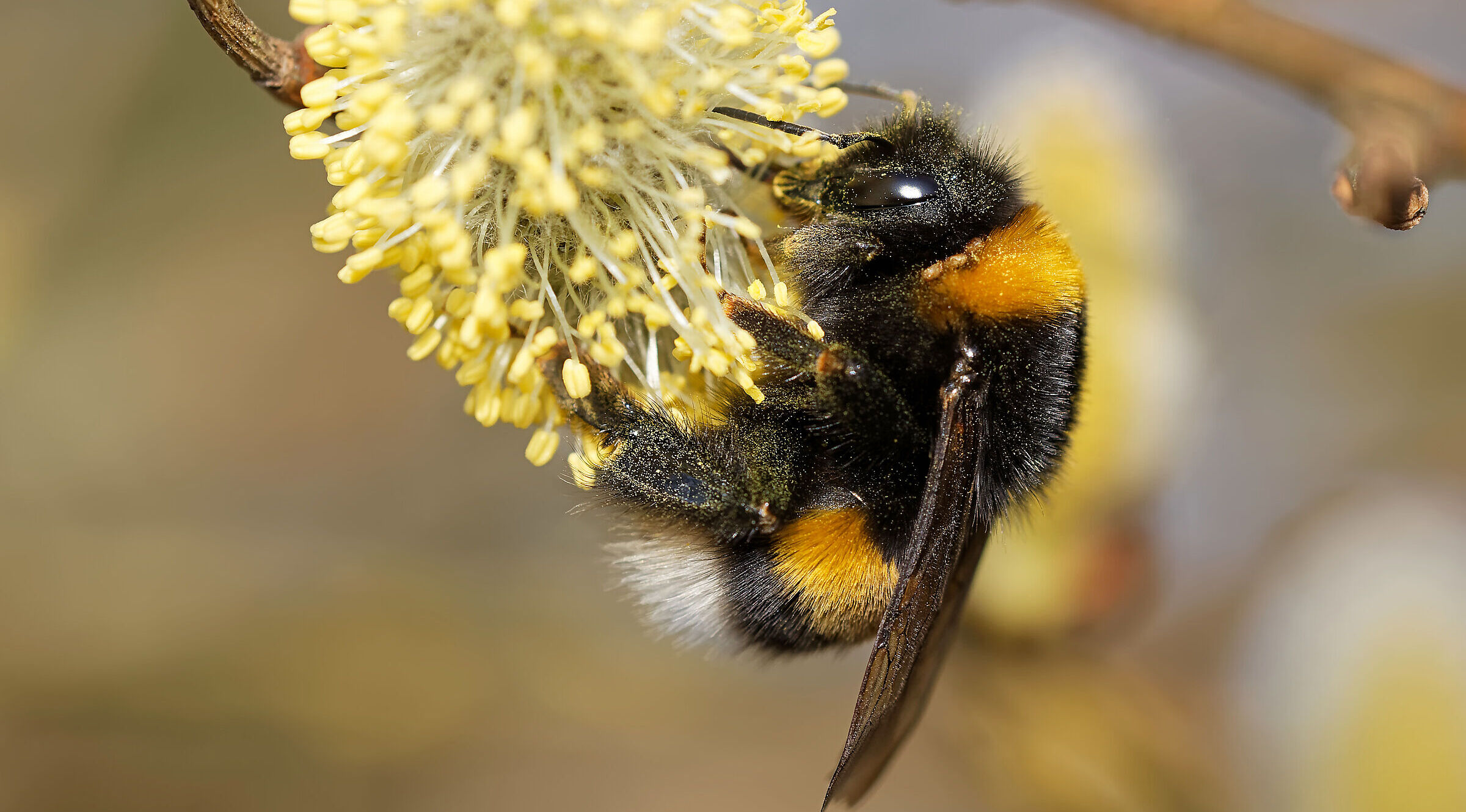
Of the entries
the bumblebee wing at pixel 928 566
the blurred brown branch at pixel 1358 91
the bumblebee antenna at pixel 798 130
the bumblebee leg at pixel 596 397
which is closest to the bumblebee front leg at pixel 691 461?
the bumblebee leg at pixel 596 397

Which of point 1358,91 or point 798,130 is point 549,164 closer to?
point 798,130

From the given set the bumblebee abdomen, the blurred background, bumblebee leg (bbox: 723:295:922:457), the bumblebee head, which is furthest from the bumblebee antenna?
the blurred background

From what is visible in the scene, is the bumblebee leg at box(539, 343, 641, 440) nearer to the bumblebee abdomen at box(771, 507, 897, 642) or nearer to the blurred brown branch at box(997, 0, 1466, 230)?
the bumblebee abdomen at box(771, 507, 897, 642)

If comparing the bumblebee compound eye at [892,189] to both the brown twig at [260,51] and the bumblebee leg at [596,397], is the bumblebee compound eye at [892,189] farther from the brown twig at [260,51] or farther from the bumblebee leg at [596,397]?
the brown twig at [260,51]

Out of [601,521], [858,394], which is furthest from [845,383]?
[601,521]

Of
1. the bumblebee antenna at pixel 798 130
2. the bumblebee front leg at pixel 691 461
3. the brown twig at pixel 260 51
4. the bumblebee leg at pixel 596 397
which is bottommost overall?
the bumblebee front leg at pixel 691 461

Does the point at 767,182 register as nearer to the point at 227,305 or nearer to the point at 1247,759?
the point at 1247,759

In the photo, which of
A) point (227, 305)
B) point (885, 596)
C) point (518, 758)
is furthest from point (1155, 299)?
point (227, 305)
